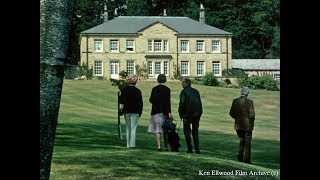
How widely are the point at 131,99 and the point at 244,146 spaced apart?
97.3 inches

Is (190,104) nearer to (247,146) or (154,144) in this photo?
(247,146)

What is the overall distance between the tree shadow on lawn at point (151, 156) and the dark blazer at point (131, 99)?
82 centimetres

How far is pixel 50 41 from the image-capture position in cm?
596

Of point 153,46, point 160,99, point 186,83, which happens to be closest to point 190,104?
point 186,83

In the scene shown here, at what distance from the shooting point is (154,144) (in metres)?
11.9

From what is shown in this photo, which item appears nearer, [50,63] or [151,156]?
[50,63]

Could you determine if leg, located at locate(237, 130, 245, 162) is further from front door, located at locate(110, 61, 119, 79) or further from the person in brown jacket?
front door, located at locate(110, 61, 119, 79)

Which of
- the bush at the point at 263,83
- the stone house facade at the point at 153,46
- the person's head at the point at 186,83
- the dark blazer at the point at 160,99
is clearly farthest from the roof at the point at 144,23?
the dark blazer at the point at 160,99

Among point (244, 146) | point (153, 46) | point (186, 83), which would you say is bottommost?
point (244, 146)

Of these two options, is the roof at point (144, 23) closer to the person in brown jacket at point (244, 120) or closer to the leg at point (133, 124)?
the person in brown jacket at point (244, 120)

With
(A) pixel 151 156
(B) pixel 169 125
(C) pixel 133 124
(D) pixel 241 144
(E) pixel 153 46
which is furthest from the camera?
(E) pixel 153 46
